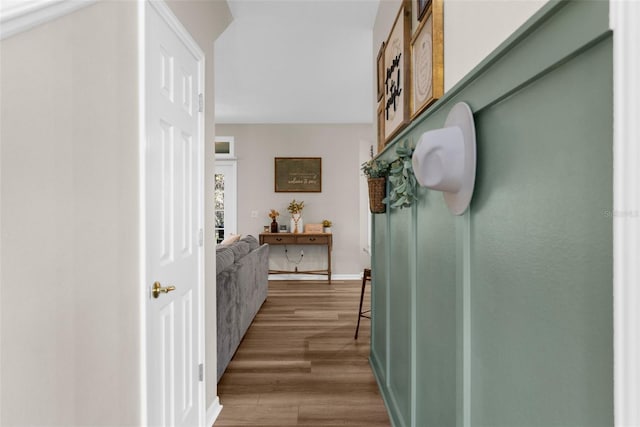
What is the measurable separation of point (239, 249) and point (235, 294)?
92 cm

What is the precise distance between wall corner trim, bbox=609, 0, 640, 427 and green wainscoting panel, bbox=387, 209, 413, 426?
1162mm

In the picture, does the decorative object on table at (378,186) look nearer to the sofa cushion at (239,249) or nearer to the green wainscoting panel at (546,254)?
the green wainscoting panel at (546,254)

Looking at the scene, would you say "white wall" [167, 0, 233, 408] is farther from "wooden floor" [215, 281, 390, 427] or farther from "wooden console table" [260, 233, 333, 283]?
"wooden console table" [260, 233, 333, 283]

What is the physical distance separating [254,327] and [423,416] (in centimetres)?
265

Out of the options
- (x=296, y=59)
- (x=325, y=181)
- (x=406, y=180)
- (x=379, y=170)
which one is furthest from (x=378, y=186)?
(x=325, y=181)

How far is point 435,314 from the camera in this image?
1.29 metres

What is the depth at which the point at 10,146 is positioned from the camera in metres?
0.76

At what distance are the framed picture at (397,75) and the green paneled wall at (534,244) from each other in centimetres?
47

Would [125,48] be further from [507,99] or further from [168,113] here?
[507,99]

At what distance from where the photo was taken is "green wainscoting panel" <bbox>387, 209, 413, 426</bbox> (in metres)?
1.72

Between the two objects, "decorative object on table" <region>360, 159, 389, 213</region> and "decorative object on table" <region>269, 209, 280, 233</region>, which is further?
Result: "decorative object on table" <region>269, 209, 280, 233</region>

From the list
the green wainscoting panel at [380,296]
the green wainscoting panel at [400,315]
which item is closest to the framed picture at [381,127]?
the green wainscoting panel at [380,296]

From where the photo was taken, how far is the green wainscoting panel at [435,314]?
3.77 ft

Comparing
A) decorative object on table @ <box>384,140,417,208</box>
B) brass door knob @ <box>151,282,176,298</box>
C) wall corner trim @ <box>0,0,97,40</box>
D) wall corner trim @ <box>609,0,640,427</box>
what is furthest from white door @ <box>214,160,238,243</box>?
wall corner trim @ <box>609,0,640,427</box>
